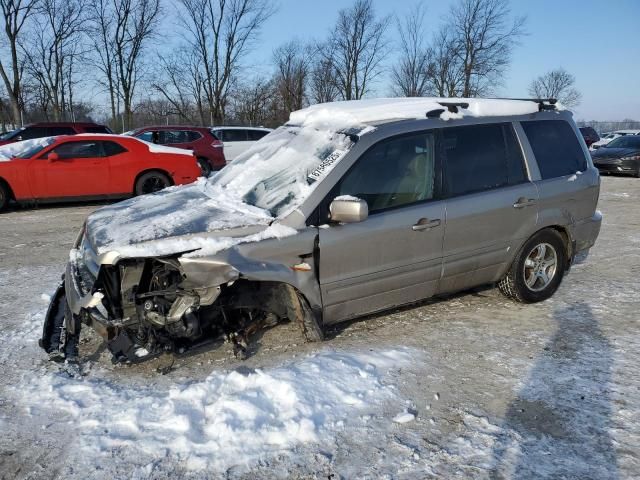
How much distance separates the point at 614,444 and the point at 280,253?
7.32 ft

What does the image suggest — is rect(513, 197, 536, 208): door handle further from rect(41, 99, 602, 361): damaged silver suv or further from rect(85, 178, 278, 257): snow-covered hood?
rect(85, 178, 278, 257): snow-covered hood

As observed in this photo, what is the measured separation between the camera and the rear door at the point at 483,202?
396cm

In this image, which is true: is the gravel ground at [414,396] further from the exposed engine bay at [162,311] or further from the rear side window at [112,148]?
the rear side window at [112,148]

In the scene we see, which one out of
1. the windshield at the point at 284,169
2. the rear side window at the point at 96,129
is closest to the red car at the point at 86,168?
the windshield at the point at 284,169

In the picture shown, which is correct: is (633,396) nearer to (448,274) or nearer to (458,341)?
(458,341)

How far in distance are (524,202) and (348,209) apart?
6.21ft

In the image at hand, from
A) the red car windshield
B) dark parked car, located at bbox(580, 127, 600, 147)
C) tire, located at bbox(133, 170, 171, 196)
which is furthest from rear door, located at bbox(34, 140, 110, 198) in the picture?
dark parked car, located at bbox(580, 127, 600, 147)

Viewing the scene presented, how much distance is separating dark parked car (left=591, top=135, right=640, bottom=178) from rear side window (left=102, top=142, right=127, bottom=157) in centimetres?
1510

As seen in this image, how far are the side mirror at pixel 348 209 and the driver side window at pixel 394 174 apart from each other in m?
0.16

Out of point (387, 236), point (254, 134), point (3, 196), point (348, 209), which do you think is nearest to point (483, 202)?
point (387, 236)

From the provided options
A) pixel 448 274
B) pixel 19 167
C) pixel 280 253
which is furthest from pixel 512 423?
pixel 19 167

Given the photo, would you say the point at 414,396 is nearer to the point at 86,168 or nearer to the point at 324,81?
the point at 86,168

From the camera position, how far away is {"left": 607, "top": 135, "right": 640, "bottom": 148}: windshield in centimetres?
1720

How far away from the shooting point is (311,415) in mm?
2834
